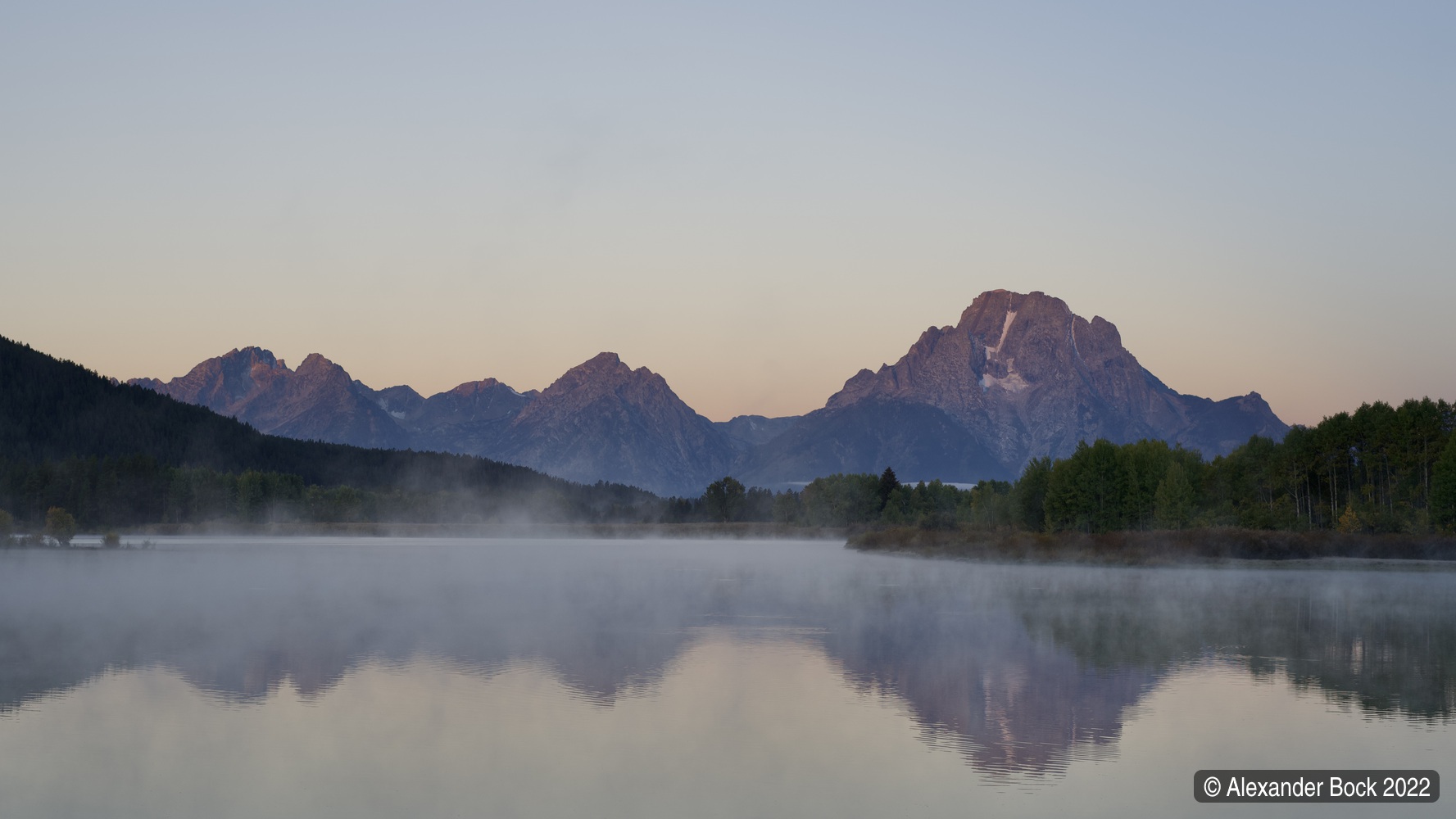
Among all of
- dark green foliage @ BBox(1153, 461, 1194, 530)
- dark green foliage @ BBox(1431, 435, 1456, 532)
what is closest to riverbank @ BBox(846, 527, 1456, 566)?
dark green foliage @ BBox(1431, 435, 1456, 532)

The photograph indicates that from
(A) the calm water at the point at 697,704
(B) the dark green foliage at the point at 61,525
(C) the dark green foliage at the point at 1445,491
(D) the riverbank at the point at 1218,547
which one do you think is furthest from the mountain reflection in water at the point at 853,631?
(B) the dark green foliage at the point at 61,525

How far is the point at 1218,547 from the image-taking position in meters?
93.1

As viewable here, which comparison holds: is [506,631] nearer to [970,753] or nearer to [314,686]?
[314,686]

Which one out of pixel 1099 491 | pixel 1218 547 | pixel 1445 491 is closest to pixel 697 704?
pixel 1218 547

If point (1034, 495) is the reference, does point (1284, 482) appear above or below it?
above

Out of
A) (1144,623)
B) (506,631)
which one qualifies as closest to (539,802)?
(506,631)

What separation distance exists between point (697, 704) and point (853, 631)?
Answer: 1611cm

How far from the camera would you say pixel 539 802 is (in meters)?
18.0

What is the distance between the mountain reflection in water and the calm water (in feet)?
0.70

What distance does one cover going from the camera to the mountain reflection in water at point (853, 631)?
1083 inches

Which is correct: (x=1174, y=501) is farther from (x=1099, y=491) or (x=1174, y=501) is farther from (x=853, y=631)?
(x=853, y=631)

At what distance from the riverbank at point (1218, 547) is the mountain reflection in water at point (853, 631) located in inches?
489

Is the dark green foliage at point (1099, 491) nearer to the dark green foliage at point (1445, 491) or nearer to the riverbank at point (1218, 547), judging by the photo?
the riverbank at point (1218, 547)

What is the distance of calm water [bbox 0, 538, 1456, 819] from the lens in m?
18.7
